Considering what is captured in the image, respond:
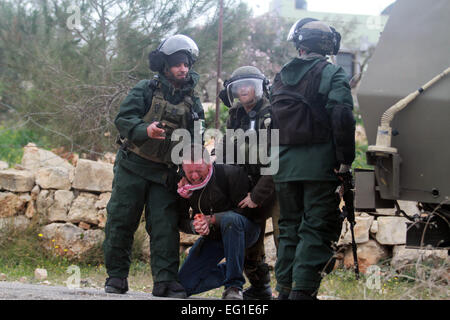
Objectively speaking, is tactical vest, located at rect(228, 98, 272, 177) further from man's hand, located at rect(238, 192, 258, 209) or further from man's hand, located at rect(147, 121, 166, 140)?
man's hand, located at rect(147, 121, 166, 140)

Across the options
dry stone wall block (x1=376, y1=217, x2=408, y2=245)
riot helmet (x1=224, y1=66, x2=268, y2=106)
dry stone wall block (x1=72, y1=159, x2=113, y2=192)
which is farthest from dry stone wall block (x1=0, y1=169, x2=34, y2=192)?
dry stone wall block (x1=376, y1=217, x2=408, y2=245)

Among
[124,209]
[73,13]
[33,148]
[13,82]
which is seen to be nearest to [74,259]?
[33,148]

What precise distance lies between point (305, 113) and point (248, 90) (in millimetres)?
1025

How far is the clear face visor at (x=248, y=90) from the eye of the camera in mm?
5234

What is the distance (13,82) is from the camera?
12875mm

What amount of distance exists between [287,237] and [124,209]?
1238mm

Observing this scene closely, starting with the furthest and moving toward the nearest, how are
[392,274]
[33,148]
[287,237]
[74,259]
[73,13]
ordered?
[73,13] < [33,148] < [74,259] < [287,237] < [392,274]

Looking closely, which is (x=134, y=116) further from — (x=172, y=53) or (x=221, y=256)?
(x=221, y=256)

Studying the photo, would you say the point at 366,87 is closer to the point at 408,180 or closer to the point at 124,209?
the point at 408,180

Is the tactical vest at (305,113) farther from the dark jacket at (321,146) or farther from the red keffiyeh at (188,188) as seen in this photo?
the red keffiyeh at (188,188)

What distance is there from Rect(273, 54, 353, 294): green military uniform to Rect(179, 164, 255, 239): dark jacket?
513 millimetres

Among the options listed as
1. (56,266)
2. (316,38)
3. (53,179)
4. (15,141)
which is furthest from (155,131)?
(15,141)

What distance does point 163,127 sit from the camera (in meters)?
4.77

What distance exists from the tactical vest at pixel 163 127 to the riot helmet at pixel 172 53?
271mm
